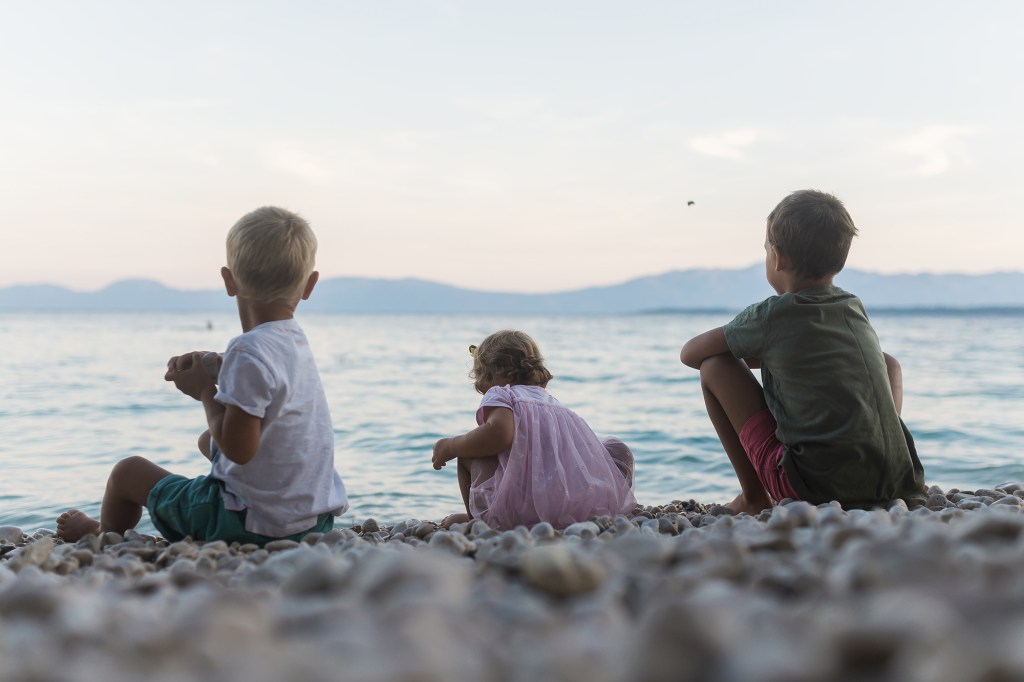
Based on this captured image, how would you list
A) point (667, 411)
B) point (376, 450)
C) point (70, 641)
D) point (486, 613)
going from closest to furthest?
point (70, 641) < point (486, 613) < point (376, 450) < point (667, 411)

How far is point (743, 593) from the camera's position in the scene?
1.65 metres

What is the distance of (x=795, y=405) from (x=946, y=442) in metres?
5.36

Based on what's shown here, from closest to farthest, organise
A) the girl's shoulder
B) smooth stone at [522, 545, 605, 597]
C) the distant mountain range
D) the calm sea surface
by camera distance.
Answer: smooth stone at [522, 545, 605, 597] < the girl's shoulder < the calm sea surface < the distant mountain range

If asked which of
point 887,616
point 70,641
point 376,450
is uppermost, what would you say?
point 887,616

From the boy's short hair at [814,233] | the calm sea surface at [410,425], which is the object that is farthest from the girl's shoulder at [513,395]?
the calm sea surface at [410,425]

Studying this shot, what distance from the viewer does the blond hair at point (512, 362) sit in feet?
13.1

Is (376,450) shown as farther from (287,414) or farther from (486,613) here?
(486,613)

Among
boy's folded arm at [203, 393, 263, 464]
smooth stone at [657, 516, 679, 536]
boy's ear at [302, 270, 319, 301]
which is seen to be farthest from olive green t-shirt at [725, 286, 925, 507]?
boy's folded arm at [203, 393, 263, 464]

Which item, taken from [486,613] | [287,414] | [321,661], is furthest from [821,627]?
[287,414]

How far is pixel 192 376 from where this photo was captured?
307 cm

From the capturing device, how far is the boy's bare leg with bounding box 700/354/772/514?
3654 mm

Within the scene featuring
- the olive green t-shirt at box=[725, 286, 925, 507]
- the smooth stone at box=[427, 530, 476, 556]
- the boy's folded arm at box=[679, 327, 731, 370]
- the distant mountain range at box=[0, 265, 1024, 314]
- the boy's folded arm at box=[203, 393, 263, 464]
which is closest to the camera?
the smooth stone at box=[427, 530, 476, 556]

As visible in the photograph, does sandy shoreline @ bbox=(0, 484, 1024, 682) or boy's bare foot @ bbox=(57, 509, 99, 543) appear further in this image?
boy's bare foot @ bbox=(57, 509, 99, 543)

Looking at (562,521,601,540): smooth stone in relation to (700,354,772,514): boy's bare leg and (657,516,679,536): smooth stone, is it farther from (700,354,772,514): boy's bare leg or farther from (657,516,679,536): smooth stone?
(700,354,772,514): boy's bare leg
